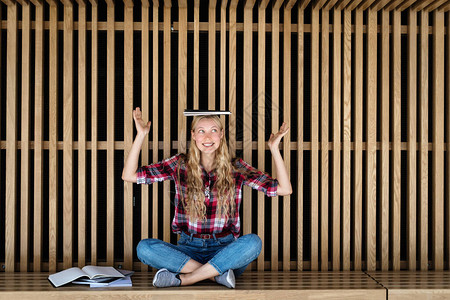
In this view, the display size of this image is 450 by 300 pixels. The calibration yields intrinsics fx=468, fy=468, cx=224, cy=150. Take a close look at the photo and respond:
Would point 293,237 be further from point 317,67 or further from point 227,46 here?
point 227,46

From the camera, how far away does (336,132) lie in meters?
3.68

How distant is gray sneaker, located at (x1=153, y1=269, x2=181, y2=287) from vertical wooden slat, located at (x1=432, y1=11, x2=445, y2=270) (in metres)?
2.13

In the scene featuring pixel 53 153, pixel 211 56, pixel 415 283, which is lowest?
→ pixel 415 283

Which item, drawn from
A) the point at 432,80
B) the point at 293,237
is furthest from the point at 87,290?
the point at 432,80

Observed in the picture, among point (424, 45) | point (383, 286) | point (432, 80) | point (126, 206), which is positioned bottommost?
point (383, 286)

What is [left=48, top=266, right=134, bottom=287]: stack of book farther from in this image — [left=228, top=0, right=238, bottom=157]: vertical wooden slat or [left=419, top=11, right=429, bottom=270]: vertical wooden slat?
[left=419, top=11, right=429, bottom=270]: vertical wooden slat

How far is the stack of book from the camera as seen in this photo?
3061 mm

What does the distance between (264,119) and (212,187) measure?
72 centimetres

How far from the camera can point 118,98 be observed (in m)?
3.80

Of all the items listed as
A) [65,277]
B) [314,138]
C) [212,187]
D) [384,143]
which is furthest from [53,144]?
[384,143]

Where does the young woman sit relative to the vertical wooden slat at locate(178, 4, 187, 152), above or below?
below

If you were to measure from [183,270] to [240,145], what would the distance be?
1097 millimetres

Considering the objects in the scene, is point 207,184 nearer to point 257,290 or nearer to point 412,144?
point 257,290

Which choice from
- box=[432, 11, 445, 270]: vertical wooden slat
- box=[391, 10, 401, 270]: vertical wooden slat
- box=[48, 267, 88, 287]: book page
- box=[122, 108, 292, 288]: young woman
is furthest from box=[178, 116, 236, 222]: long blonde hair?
box=[432, 11, 445, 270]: vertical wooden slat
